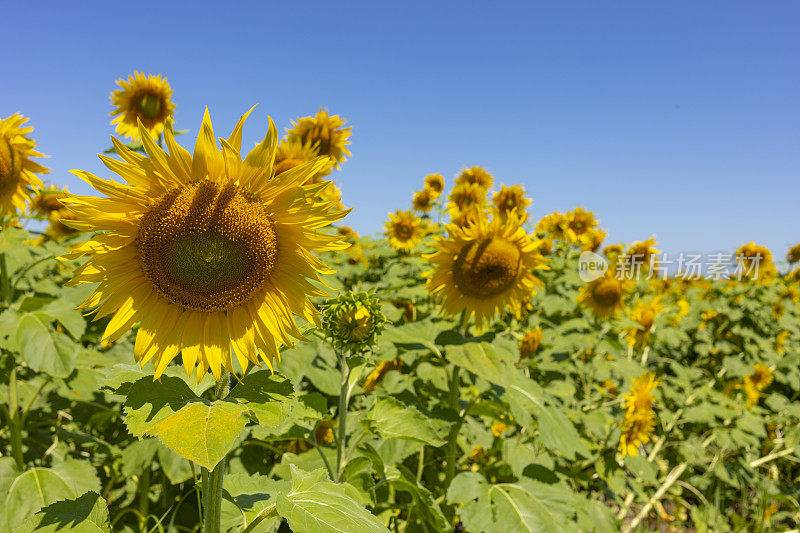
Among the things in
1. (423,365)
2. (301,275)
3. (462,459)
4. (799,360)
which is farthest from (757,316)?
(301,275)

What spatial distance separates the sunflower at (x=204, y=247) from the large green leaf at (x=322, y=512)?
0.36 meters

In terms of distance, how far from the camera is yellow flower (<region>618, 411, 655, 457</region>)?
383cm

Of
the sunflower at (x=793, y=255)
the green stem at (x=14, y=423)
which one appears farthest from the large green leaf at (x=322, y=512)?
the sunflower at (x=793, y=255)

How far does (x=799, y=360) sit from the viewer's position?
21.2ft

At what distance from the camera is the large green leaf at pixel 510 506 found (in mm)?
2287

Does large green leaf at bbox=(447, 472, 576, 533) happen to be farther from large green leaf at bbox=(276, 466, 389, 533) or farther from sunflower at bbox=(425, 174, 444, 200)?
sunflower at bbox=(425, 174, 444, 200)

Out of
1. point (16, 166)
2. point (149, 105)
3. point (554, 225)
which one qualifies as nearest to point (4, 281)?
point (16, 166)

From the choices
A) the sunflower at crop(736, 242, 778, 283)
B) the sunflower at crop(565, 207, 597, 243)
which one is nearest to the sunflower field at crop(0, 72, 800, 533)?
the sunflower at crop(565, 207, 597, 243)

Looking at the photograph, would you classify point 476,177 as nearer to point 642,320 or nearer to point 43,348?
point 642,320

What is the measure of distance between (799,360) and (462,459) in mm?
5593

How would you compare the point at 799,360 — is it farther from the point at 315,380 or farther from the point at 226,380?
the point at 226,380

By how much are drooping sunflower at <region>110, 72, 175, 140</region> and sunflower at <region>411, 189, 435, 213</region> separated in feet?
12.9

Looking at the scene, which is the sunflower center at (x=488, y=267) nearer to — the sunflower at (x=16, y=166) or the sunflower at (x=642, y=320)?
the sunflower at (x=16, y=166)

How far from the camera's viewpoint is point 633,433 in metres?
3.90
